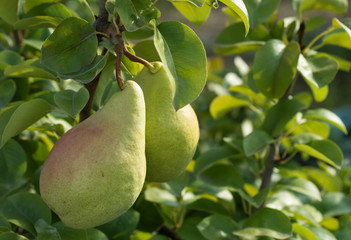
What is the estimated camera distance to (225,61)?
5.11 meters

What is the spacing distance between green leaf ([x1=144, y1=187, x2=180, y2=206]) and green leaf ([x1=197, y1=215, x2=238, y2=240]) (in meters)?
0.08

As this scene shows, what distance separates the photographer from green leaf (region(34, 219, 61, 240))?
677mm

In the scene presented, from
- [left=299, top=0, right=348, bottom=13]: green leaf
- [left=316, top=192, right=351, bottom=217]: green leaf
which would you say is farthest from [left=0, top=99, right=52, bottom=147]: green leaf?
[left=316, top=192, right=351, bottom=217]: green leaf

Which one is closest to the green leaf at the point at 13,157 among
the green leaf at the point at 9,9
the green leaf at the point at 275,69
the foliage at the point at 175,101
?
the foliage at the point at 175,101

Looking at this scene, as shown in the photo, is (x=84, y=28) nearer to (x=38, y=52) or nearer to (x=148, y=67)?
(x=148, y=67)

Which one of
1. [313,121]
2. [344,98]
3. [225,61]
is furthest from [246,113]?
[225,61]

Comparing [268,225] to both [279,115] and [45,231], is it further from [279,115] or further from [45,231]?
[45,231]

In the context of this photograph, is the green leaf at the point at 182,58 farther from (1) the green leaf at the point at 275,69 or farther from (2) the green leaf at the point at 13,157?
(2) the green leaf at the point at 13,157

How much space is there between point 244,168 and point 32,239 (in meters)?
0.76

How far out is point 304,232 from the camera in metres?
0.85

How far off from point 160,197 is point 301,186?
31 cm

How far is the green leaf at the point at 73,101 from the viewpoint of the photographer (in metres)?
0.65

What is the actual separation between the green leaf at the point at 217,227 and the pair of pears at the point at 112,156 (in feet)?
0.84

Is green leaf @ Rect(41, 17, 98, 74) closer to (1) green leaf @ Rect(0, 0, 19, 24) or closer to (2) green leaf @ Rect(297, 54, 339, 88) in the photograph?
(1) green leaf @ Rect(0, 0, 19, 24)
